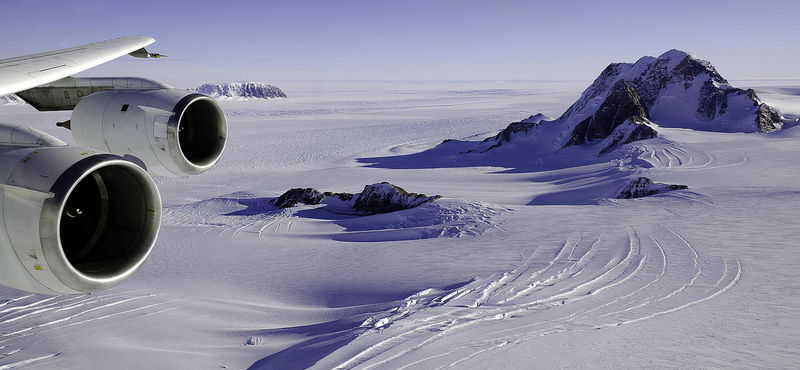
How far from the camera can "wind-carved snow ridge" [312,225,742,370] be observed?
604cm

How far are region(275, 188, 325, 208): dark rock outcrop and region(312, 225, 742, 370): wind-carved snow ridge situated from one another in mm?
11662

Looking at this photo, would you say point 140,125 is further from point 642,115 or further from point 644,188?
point 642,115

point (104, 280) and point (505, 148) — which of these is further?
point (505, 148)

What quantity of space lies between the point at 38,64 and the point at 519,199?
2001cm

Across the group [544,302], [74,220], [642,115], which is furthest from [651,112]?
[74,220]

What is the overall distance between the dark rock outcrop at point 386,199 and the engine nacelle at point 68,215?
562 inches

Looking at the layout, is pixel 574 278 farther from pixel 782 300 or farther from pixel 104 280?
pixel 104 280

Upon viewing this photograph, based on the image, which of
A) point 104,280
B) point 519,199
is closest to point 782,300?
point 104,280

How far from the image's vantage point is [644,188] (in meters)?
18.6

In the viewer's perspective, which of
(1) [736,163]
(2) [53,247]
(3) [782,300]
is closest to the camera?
(2) [53,247]

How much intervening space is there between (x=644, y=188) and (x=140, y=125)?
725 inches

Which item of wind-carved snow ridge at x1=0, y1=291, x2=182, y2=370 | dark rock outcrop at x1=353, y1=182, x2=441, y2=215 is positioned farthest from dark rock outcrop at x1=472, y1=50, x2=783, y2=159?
wind-carved snow ridge at x1=0, y1=291, x2=182, y2=370

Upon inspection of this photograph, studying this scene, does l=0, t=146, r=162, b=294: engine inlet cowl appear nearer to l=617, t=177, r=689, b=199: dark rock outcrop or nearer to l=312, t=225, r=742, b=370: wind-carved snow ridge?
l=312, t=225, r=742, b=370: wind-carved snow ridge

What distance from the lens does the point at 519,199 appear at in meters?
22.1
